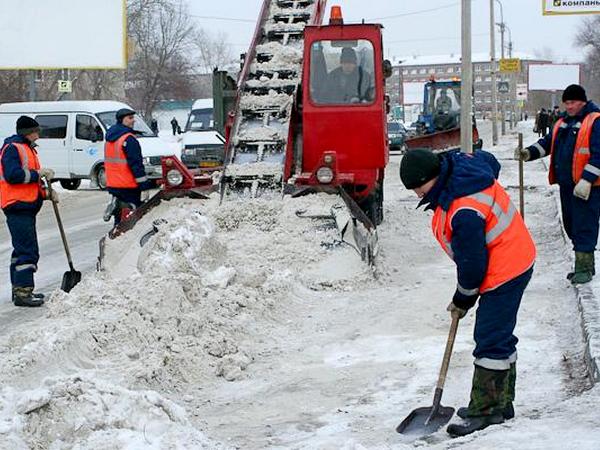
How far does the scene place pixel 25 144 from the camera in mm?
9734

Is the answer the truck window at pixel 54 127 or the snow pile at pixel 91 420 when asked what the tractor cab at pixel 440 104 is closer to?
the truck window at pixel 54 127

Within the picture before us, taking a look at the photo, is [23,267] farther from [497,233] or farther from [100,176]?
[100,176]

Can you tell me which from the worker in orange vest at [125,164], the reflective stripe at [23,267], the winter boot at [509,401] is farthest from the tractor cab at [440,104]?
the winter boot at [509,401]

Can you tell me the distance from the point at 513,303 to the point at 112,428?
211 centimetres

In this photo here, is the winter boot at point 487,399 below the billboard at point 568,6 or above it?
below

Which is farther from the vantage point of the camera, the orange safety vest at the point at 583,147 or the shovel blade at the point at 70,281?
the shovel blade at the point at 70,281

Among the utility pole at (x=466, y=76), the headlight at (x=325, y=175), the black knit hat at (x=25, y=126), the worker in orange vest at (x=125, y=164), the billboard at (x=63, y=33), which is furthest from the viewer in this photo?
the billboard at (x=63, y=33)

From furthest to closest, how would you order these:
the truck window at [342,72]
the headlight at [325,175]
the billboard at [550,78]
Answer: the billboard at [550,78] → the truck window at [342,72] → the headlight at [325,175]

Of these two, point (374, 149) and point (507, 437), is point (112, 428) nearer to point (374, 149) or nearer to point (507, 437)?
point (507, 437)

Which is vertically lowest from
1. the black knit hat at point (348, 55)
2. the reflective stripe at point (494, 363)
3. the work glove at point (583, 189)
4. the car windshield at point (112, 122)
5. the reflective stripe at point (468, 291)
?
the reflective stripe at point (494, 363)

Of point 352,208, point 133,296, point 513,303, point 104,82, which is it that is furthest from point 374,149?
point 104,82

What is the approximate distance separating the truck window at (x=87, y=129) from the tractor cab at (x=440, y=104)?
41.8 ft

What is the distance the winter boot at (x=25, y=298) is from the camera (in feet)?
30.4

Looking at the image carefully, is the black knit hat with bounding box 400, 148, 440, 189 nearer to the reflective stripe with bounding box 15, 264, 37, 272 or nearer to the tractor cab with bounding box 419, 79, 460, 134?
the reflective stripe with bounding box 15, 264, 37, 272
